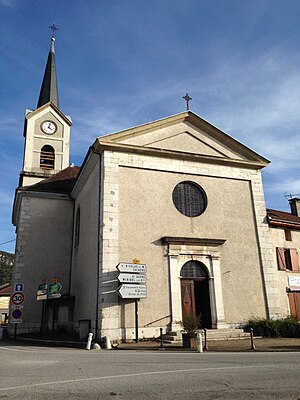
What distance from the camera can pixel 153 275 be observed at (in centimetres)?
1420

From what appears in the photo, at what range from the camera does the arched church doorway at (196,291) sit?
14680mm

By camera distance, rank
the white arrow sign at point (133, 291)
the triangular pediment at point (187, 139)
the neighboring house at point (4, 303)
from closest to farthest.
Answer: the white arrow sign at point (133, 291), the triangular pediment at point (187, 139), the neighboring house at point (4, 303)

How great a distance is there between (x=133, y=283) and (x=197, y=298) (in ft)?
11.9

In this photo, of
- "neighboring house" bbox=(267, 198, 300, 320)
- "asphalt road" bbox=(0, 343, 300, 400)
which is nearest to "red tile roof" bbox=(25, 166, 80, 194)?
"neighboring house" bbox=(267, 198, 300, 320)

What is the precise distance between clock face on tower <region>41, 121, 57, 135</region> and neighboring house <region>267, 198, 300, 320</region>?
1661 cm

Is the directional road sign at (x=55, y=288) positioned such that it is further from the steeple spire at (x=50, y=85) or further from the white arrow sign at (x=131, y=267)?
the steeple spire at (x=50, y=85)

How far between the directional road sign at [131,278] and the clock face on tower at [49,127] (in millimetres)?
16616

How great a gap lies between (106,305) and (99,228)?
2934 millimetres

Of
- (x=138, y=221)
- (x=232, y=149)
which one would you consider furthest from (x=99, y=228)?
(x=232, y=149)

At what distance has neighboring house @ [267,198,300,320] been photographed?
681 inches

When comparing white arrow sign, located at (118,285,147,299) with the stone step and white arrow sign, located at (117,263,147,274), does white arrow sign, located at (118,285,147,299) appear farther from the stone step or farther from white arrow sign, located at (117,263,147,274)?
the stone step

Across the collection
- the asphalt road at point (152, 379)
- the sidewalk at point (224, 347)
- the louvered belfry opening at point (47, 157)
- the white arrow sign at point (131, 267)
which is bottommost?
the asphalt road at point (152, 379)

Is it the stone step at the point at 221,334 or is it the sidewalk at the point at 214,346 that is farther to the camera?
the stone step at the point at 221,334

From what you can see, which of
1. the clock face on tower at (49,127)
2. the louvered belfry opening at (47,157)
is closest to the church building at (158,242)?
the louvered belfry opening at (47,157)
